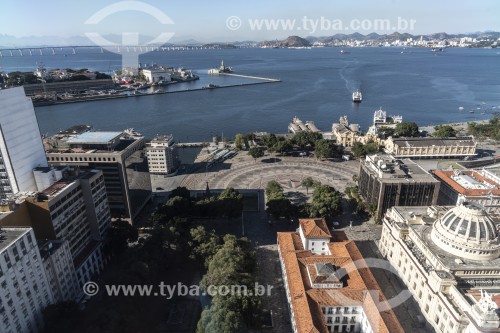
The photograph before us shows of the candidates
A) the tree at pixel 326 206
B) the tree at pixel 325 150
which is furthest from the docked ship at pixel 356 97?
the tree at pixel 326 206

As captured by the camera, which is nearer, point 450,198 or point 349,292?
point 349,292

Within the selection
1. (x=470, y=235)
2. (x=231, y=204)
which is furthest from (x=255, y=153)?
(x=470, y=235)

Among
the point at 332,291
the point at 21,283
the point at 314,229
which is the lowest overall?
the point at 332,291

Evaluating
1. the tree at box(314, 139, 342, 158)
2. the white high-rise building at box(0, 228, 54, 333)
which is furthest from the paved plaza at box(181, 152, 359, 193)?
the white high-rise building at box(0, 228, 54, 333)

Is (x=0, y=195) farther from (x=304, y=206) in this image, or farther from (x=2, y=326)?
(x=304, y=206)

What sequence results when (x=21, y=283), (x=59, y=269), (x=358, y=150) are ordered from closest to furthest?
(x=21, y=283) < (x=59, y=269) < (x=358, y=150)

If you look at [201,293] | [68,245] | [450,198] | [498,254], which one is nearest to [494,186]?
[450,198]

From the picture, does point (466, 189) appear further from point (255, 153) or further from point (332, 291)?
point (255, 153)
